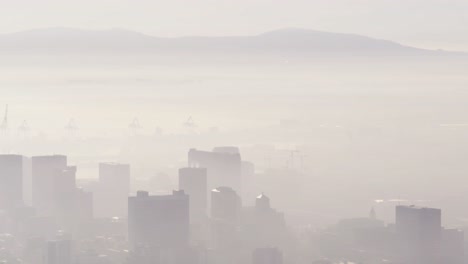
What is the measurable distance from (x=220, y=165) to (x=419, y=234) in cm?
1513

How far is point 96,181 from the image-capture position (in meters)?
51.2

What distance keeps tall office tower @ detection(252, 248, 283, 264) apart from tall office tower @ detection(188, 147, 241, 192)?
12026mm

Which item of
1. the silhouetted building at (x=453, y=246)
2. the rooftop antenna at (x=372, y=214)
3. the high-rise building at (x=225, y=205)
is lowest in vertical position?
the silhouetted building at (x=453, y=246)

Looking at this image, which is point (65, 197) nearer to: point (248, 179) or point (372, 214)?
point (248, 179)

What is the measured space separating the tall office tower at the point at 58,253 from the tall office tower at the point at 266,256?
453 cm

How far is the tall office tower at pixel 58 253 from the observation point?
3397 centimetres

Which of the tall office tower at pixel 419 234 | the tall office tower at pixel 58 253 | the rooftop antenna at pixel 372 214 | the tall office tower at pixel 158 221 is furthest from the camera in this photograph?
the rooftop antenna at pixel 372 214

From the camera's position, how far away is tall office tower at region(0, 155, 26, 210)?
45.3 meters

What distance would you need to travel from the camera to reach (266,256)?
111ft

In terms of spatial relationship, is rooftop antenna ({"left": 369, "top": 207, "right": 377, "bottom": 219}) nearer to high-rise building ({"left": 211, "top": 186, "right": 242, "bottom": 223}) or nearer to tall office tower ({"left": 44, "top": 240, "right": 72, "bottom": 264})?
high-rise building ({"left": 211, "top": 186, "right": 242, "bottom": 223})

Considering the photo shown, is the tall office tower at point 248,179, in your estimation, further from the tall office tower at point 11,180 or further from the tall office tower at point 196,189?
the tall office tower at point 11,180

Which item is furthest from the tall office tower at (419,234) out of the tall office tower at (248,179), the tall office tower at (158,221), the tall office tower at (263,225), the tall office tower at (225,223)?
the tall office tower at (248,179)

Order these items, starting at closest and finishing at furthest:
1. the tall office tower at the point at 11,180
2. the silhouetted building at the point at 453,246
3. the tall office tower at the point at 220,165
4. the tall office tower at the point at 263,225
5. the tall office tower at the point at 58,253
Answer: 1. the tall office tower at the point at 58,253
2. the silhouetted building at the point at 453,246
3. the tall office tower at the point at 263,225
4. the tall office tower at the point at 11,180
5. the tall office tower at the point at 220,165

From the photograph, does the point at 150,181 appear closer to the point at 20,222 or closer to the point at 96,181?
the point at 96,181
